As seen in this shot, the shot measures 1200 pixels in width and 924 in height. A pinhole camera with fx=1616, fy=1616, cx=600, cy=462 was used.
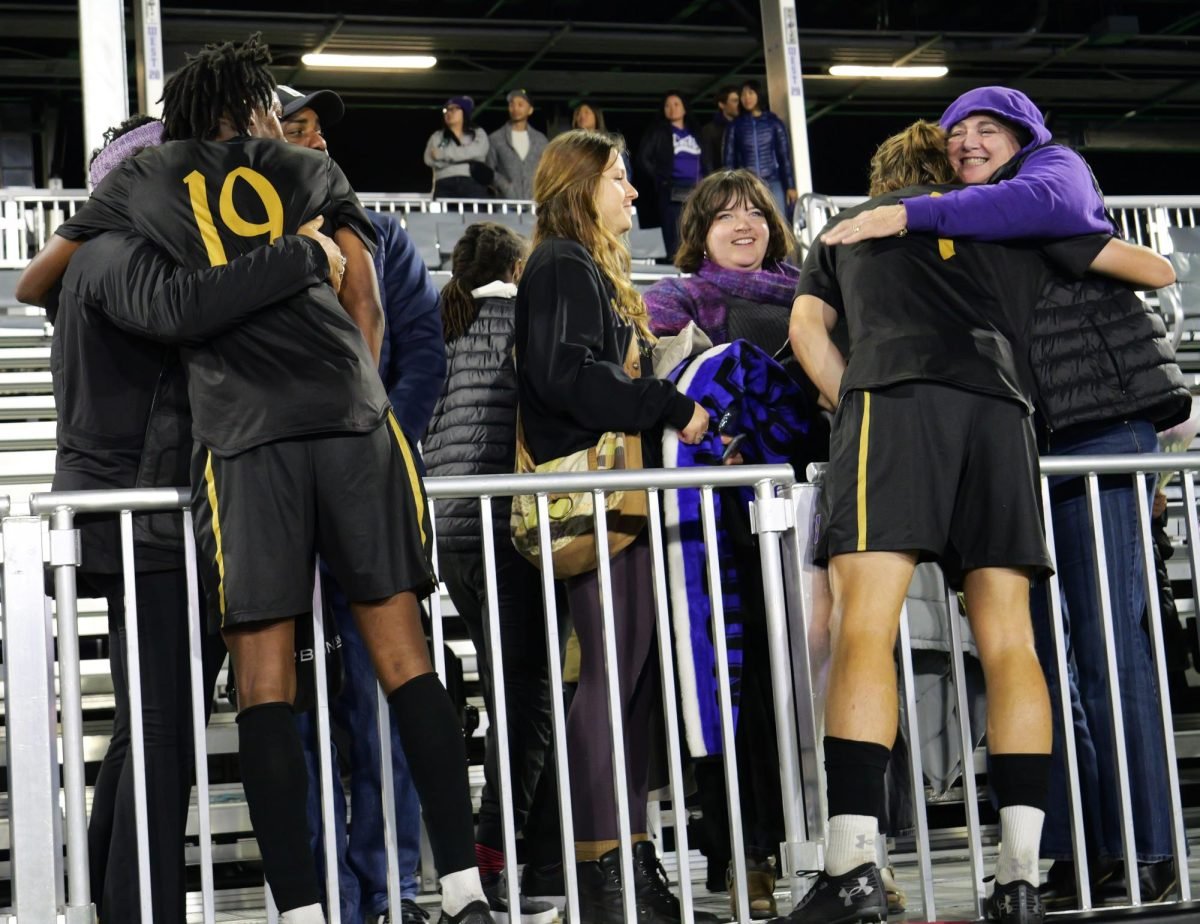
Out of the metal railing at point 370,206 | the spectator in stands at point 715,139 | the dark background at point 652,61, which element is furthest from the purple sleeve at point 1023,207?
the dark background at point 652,61

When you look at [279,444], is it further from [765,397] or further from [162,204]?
[765,397]

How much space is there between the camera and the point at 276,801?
262 cm

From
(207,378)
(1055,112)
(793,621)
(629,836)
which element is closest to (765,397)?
(793,621)

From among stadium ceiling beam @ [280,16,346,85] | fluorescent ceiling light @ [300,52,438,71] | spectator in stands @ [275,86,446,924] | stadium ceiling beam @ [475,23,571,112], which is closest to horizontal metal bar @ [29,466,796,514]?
spectator in stands @ [275,86,446,924]

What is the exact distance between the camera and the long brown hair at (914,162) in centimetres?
345

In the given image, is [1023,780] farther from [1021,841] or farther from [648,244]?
[648,244]

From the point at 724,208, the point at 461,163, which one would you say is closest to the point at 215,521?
the point at 724,208

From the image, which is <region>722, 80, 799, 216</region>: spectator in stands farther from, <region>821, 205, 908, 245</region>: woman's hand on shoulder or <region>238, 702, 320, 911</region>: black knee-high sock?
<region>238, 702, 320, 911</region>: black knee-high sock

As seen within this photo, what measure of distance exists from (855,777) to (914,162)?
1354 millimetres

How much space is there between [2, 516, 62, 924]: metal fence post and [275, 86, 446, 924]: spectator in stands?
0.56m

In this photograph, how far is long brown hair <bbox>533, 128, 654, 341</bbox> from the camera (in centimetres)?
352

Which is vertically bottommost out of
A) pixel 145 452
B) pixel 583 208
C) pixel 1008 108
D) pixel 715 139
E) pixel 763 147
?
pixel 145 452

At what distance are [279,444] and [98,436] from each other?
1.64 feet

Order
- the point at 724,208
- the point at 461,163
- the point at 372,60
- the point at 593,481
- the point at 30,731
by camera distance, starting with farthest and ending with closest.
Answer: the point at 372,60
the point at 461,163
the point at 724,208
the point at 593,481
the point at 30,731
